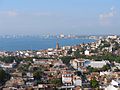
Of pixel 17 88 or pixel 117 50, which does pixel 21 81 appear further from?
pixel 117 50

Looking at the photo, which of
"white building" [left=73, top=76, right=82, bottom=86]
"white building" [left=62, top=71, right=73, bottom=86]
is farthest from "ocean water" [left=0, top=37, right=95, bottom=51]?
"white building" [left=73, top=76, right=82, bottom=86]

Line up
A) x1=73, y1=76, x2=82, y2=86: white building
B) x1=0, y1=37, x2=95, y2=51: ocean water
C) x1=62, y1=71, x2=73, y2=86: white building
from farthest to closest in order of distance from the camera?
x1=0, y1=37, x2=95, y2=51: ocean water → x1=62, y1=71, x2=73, y2=86: white building → x1=73, y1=76, x2=82, y2=86: white building

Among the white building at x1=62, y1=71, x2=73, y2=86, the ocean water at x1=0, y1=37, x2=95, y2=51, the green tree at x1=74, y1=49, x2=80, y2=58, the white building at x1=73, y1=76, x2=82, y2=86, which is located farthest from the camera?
the ocean water at x1=0, y1=37, x2=95, y2=51

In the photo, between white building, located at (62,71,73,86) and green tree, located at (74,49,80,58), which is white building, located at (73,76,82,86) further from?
green tree, located at (74,49,80,58)

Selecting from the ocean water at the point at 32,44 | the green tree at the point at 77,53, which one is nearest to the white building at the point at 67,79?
the green tree at the point at 77,53

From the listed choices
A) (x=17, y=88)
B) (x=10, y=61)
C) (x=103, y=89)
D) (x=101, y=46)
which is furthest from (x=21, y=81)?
(x=101, y=46)

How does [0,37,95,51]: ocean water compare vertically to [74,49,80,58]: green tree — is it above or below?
below

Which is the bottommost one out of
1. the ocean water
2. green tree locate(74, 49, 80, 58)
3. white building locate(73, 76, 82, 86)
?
the ocean water

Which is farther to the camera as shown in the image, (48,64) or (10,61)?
(10,61)

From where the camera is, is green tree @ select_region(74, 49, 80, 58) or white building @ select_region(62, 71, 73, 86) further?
green tree @ select_region(74, 49, 80, 58)

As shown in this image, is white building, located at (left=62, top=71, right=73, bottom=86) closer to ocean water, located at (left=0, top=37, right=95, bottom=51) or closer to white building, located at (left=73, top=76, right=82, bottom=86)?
white building, located at (left=73, top=76, right=82, bottom=86)

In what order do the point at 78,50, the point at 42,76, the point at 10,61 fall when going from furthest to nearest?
the point at 78,50
the point at 10,61
the point at 42,76
